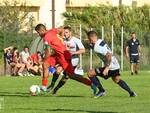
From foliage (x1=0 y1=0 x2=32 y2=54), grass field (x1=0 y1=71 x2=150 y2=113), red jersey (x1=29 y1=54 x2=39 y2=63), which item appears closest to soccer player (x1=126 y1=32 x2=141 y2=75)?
red jersey (x1=29 y1=54 x2=39 y2=63)

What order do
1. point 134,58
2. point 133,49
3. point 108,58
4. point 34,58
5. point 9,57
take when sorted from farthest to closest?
point 9,57, point 34,58, point 134,58, point 133,49, point 108,58

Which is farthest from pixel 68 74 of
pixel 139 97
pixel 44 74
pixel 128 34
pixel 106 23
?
pixel 106 23

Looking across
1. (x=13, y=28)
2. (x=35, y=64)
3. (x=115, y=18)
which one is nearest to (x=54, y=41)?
(x=35, y=64)

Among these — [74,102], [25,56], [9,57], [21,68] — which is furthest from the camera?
[9,57]

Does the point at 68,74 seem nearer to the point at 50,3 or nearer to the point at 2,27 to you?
the point at 2,27

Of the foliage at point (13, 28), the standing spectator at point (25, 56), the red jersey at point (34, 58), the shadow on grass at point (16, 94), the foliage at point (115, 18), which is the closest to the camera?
the shadow on grass at point (16, 94)

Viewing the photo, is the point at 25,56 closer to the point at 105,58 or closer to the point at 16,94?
the point at 16,94

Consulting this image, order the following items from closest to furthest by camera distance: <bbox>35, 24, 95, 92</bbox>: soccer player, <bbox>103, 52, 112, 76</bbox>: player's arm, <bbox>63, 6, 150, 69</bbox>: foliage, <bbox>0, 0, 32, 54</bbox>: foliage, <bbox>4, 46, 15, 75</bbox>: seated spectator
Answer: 1. <bbox>103, 52, 112, 76</bbox>: player's arm
2. <bbox>35, 24, 95, 92</bbox>: soccer player
3. <bbox>4, 46, 15, 75</bbox>: seated spectator
4. <bbox>0, 0, 32, 54</bbox>: foliage
5. <bbox>63, 6, 150, 69</bbox>: foliage

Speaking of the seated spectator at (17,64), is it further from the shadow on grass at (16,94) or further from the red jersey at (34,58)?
the shadow on grass at (16,94)

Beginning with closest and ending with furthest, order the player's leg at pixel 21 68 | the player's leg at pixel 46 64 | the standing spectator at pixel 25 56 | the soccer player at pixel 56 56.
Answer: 1. the soccer player at pixel 56 56
2. the player's leg at pixel 46 64
3. the player's leg at pixel 21 68
4. the standing spectator at pixel 25 56

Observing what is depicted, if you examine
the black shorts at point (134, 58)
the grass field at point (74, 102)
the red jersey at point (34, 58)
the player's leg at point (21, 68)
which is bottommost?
the player's leg at point (21, 68)

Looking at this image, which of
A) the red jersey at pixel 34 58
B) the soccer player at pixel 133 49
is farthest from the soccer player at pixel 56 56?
the red jersey at pixel 34 58

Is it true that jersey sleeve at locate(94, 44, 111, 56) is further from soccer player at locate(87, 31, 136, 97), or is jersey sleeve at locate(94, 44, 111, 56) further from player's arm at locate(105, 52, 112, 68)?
player's arm at locate(105, 52, 112, 68)

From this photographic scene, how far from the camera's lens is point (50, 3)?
2339 inches
